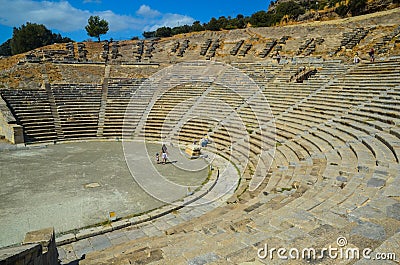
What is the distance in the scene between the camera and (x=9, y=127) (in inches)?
662

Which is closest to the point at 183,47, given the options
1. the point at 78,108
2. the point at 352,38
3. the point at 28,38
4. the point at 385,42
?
the point at 78,108

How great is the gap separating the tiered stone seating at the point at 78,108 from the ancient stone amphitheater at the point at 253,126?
7cm

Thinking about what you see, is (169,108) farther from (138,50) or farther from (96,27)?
(96,27)

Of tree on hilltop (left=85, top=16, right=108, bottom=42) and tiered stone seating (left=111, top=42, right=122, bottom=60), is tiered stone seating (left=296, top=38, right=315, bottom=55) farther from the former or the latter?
tree on hilltop (left=85, top=16, right=108, bottom=42)

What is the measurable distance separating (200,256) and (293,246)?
122 centimetres

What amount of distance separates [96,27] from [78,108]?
24.9m

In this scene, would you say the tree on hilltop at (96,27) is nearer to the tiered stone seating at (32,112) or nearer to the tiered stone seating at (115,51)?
the tiered stone seating at (115,51)

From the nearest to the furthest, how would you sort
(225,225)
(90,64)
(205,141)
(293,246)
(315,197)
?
1. (293,246)
2. (225,225)
3. (315,197)
4. (205,141)
5. (90,64)

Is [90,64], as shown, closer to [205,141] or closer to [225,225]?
[205,141]

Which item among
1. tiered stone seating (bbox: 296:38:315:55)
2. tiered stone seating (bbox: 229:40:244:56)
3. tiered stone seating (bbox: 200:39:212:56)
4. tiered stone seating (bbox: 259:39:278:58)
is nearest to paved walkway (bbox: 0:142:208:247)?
tiered stone seating (bbox: 259:39:278:58)

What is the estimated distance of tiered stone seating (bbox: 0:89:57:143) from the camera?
58.6 ft

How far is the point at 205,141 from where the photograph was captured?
1599cm

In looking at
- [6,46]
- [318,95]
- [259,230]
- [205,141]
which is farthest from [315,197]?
[6,46]

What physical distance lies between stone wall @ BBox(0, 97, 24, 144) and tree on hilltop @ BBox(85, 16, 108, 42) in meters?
25.9
